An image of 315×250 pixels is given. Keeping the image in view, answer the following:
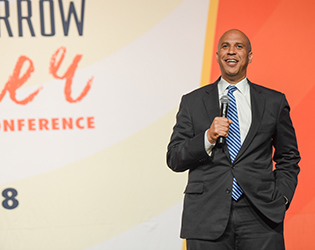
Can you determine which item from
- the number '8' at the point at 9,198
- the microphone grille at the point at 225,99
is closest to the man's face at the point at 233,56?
the microphone grille at the point at 225,99

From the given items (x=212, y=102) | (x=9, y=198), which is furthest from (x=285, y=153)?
(x=9, y=198)

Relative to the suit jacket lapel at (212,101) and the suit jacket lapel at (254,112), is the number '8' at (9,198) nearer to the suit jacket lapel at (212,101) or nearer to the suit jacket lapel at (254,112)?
the suit jacket lapel at (212,101)

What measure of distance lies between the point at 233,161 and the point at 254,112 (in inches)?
9.4

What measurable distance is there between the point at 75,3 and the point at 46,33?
29 cm

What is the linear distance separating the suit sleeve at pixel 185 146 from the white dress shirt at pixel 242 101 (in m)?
0.18

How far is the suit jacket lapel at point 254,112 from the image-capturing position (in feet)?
5.78

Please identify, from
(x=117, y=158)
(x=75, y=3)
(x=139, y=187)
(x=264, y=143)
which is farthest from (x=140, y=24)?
(x=264, y=143)

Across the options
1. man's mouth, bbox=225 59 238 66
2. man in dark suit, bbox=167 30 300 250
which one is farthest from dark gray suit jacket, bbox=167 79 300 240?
man's mouth, bbox=225 59 238 66

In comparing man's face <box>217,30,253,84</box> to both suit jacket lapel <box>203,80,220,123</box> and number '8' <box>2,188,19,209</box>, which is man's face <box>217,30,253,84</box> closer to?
suit jacket lapel <box>203,80,220,123</box>

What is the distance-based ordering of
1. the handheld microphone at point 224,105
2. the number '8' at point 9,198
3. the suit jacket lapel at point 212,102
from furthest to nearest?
the number '8' at point 9,198
the suit jacket lapel at point 212,102
the handheld microphone at point 224,105

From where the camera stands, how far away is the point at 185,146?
1760mm

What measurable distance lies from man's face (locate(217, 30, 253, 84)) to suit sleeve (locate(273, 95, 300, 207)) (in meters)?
0.24

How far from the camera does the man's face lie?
1.88 meters

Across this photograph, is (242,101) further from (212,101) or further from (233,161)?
(233,161)
